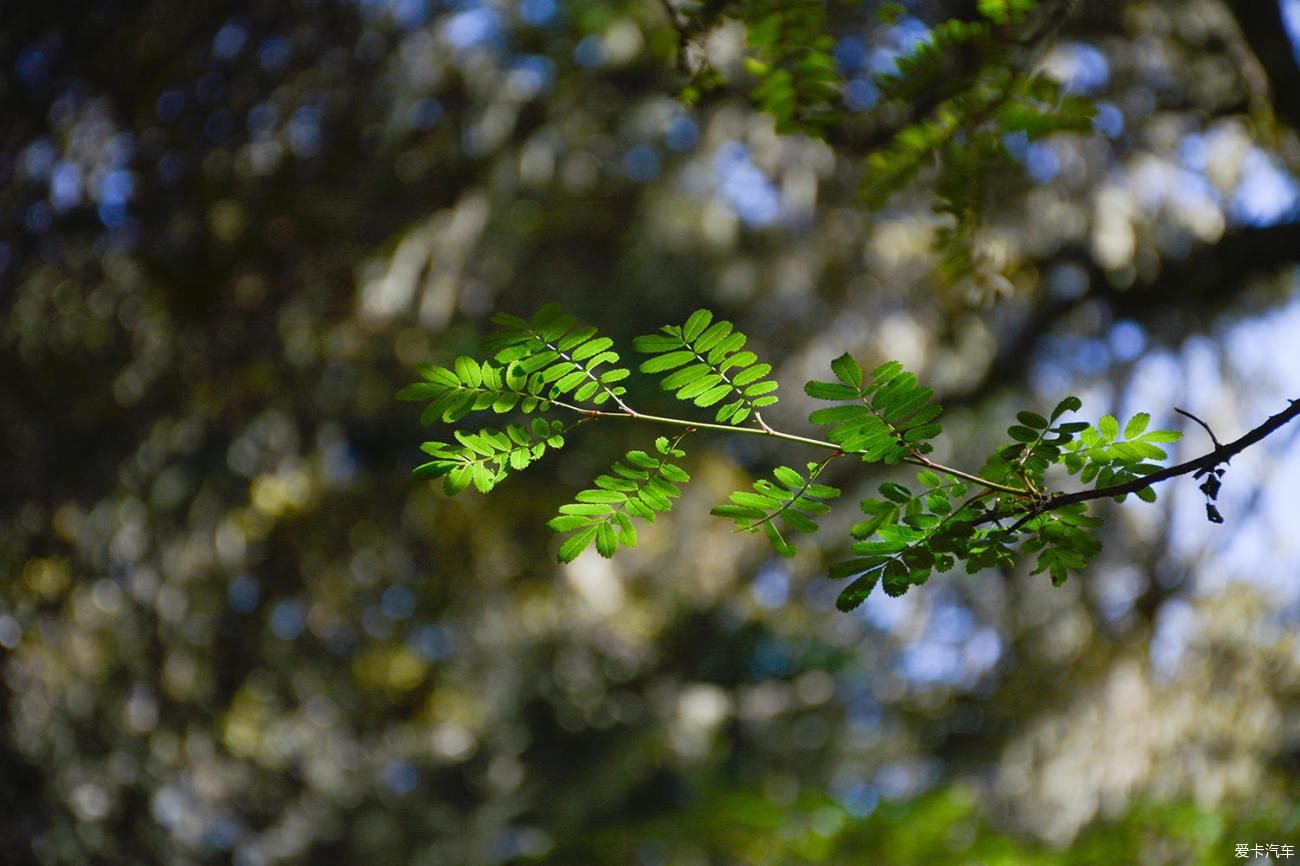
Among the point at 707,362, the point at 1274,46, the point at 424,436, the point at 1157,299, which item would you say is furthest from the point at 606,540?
the point at 1157,299

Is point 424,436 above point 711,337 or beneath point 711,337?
beneath

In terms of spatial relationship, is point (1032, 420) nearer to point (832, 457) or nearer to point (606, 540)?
point (832, 457)

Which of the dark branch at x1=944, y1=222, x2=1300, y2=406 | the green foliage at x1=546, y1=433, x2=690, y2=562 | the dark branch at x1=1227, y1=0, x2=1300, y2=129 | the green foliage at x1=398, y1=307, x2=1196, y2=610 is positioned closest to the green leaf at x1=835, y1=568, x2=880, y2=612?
the green foliage at x1=398, y1=307, x2=1196, y2=610

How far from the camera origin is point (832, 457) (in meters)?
0.50

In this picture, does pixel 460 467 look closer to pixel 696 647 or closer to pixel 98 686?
pixel 696 647

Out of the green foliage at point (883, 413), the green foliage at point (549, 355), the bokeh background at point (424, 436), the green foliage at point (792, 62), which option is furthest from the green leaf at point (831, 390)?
the bokeh background at point (424, 436)

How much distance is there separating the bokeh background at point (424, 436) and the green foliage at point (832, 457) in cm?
179

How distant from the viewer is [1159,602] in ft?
7.72

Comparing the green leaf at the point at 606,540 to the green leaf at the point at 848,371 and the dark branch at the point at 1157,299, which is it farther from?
the dark branch at the point at 1157,299

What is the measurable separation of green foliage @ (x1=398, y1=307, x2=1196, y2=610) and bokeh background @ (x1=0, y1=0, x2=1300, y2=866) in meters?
1.79

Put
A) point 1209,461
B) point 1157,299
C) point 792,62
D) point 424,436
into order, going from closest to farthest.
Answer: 1. point 1209,461
2. point 792,62
3. point 1157,299
4. point 424,436

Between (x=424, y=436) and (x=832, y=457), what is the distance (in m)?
2.09

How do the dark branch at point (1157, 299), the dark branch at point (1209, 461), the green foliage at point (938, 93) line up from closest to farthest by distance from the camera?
the dark branch at point (1209, 461), the green foliage at point (938, 93), the dark branch at point (1157, 299)

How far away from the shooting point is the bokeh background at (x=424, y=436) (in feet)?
7.54
